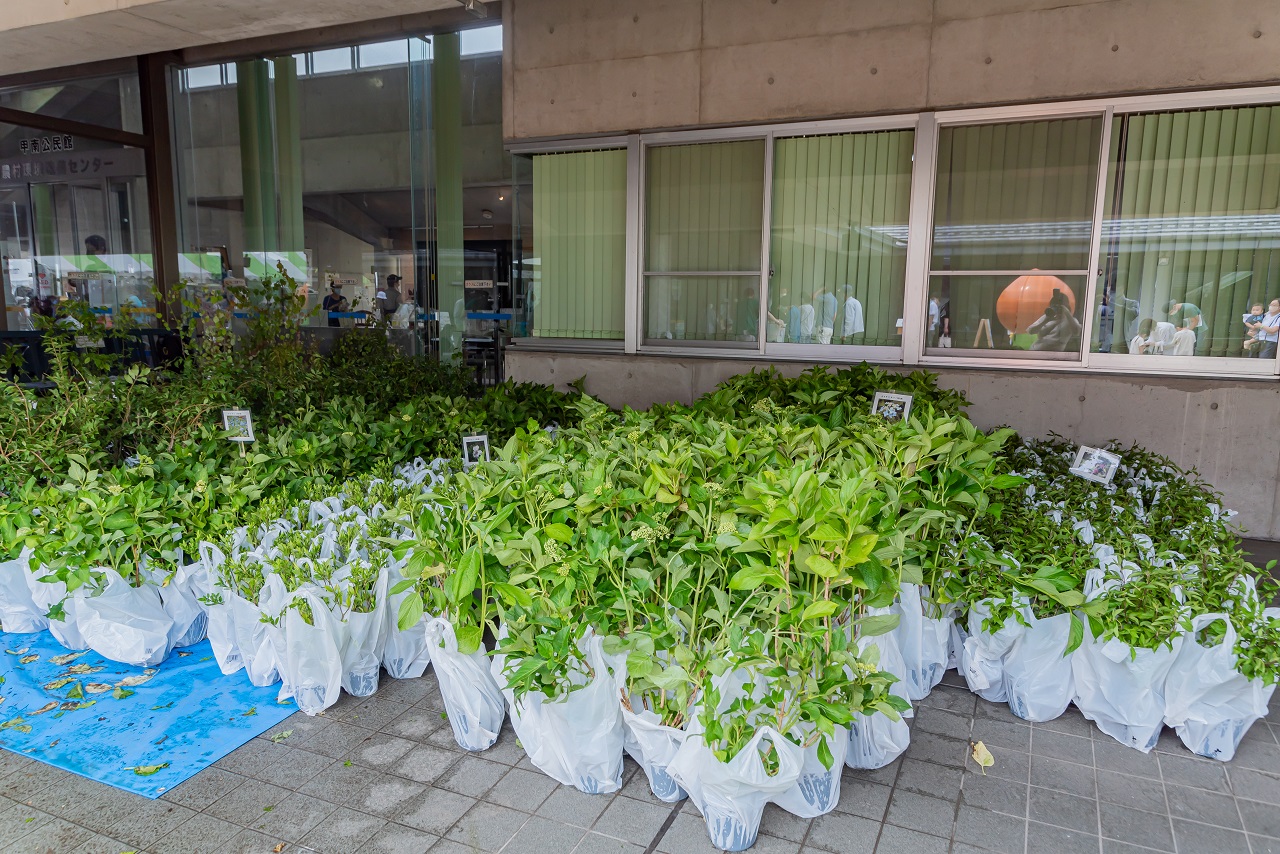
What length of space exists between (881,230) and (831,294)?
601 mm

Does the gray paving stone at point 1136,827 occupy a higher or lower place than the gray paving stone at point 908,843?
higher

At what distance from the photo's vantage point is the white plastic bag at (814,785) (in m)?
2.21

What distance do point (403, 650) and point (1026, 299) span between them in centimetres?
488

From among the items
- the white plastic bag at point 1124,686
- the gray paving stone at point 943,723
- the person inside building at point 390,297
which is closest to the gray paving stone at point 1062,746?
the white plastic bag at point 1124,686

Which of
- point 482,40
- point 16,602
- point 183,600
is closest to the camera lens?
point 183,600

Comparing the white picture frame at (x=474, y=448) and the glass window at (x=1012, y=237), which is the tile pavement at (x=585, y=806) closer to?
the white picture frame at (x=474, y=448)

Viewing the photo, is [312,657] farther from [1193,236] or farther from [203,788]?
[1193,236]

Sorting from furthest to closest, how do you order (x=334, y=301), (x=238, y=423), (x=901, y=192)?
(x=334, y=301), (x=901, y=192), (x=238, y=423)

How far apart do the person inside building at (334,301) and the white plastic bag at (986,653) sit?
8381 mm

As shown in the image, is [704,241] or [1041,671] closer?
[1041,671]

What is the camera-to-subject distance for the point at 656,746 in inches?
86.9

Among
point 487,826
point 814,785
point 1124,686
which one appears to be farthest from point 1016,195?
point 487,826

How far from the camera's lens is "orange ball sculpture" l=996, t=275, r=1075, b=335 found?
5547mm

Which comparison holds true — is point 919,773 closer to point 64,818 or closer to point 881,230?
point 64,818
